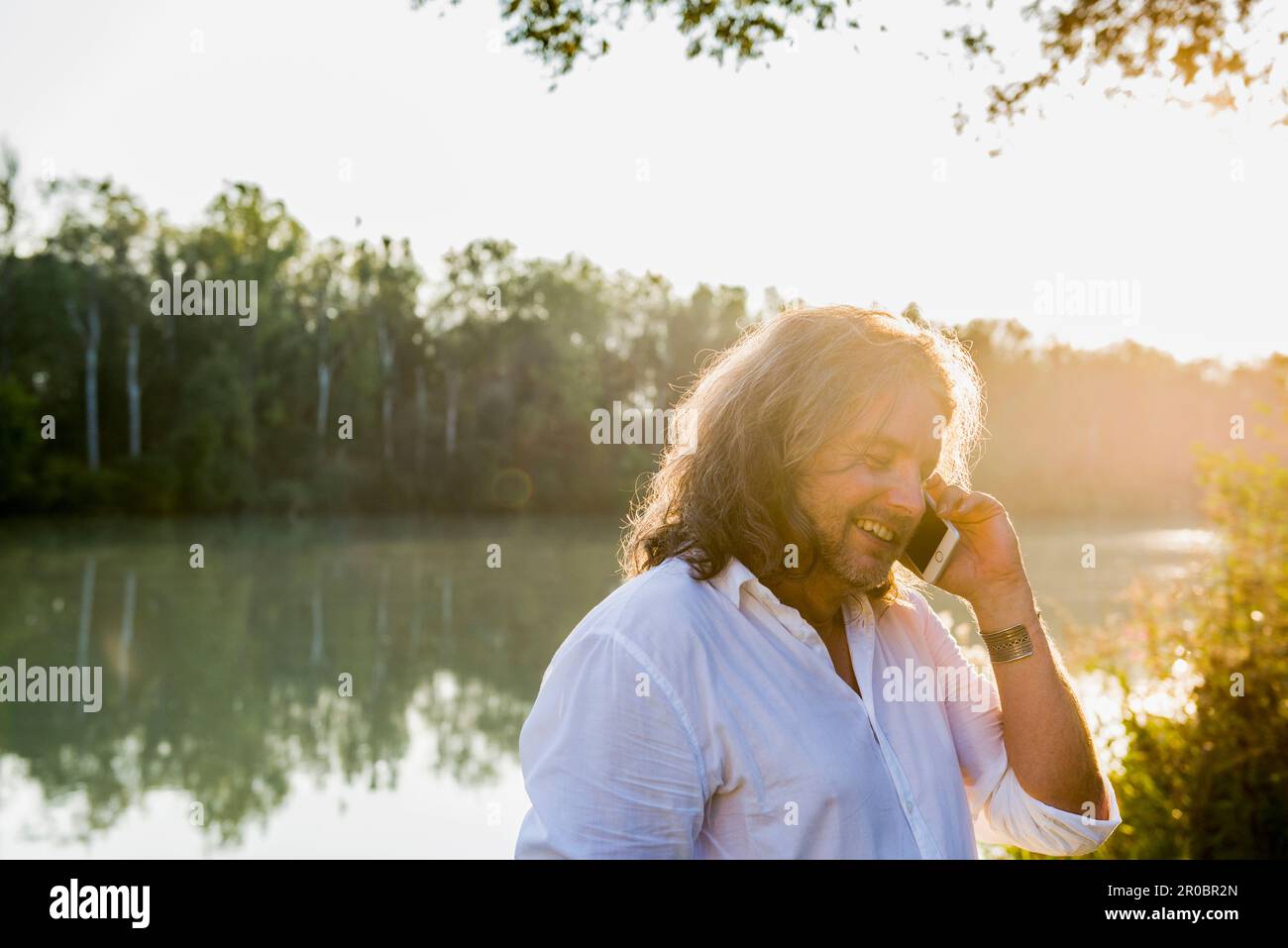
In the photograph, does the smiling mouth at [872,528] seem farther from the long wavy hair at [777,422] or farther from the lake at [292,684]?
the lake at [292,684]

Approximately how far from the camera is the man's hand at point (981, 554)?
6.18 feet

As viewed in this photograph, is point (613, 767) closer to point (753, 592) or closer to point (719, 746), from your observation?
point (719, 746)

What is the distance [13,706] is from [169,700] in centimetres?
136

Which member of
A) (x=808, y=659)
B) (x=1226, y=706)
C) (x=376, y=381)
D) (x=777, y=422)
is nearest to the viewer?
(x=808, y=659)

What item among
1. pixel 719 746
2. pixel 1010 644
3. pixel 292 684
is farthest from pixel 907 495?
pixel 292 684

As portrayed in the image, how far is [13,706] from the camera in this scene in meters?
11.2

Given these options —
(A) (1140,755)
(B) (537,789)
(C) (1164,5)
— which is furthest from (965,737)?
(A) (1140,755)

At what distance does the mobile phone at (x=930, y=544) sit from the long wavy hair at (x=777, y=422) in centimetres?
8

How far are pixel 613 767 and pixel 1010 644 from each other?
2.36 feet

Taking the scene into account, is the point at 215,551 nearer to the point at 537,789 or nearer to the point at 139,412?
the point at 139,412

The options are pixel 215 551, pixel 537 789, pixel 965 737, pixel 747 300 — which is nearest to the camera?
pixel 537 789

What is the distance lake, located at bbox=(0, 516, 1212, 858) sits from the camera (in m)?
7.82

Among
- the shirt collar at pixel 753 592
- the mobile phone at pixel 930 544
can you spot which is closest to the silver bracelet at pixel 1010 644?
the mobile phone at pixel 930 544

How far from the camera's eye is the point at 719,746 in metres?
1.53
